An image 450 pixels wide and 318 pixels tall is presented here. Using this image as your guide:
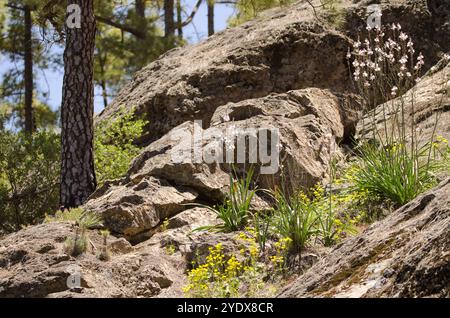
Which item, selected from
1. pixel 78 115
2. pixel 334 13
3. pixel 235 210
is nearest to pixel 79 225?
pixel 235 210

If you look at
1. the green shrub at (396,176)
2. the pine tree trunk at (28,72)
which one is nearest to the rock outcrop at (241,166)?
the green shrub at (396,176)

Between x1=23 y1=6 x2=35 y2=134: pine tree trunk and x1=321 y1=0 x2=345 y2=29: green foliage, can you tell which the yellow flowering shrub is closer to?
x1=321 y1=0 x2=345 y2=29: green foliage

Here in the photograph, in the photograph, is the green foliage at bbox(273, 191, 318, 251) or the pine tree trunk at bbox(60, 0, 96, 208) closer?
the green foliage at bbox(273, 191, 318, 251)

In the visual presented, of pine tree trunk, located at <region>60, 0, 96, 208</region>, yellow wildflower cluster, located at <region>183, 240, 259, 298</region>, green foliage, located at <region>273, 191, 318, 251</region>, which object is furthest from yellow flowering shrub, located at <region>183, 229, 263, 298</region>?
pine tree trunk, located at <region>60, 0, 96, 208</region>

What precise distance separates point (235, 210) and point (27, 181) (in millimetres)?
4309

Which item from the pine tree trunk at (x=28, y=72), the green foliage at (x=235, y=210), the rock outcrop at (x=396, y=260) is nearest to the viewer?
the rock outcrop at (x=396, y=260)

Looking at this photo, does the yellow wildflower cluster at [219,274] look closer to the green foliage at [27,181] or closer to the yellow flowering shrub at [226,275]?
the yellow flowering shrub at [226,275]

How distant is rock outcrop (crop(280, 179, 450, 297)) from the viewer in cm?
369

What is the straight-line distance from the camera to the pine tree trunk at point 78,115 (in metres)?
8.95

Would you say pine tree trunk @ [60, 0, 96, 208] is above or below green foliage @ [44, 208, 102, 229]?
above

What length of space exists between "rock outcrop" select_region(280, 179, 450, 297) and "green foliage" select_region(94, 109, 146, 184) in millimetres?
5010

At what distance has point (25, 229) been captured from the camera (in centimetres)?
696

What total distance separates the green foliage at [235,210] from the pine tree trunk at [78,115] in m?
2.35
